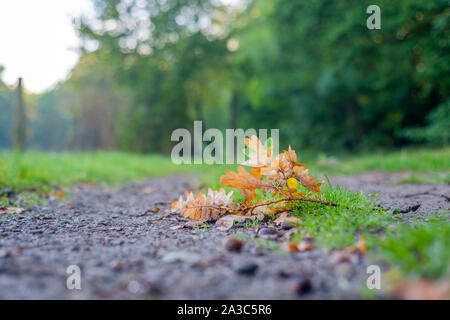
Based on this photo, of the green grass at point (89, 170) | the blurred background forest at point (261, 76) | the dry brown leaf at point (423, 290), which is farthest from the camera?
the blurred background forest at point (261, 76)

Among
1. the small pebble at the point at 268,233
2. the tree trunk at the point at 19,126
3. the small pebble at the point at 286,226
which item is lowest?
the small pebble at the point at 268,233

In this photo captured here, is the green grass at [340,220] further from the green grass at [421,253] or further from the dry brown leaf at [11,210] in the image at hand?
the dry brown leaf at [11,210]

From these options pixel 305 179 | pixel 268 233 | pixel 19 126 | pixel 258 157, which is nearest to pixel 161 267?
pixel 268 233

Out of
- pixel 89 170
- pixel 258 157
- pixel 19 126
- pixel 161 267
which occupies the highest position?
pixel 19 126

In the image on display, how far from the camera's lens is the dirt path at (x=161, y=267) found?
119cm

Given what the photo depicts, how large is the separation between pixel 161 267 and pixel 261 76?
17.4m

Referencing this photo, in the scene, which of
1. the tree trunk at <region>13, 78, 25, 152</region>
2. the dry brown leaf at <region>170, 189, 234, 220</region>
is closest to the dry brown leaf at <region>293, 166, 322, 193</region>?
the dry brown leaf at <region>170, 189, 234, 220</region>

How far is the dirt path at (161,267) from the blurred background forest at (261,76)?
6.75 metres

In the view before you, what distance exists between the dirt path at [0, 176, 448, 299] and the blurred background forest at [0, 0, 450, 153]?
22.1 feet

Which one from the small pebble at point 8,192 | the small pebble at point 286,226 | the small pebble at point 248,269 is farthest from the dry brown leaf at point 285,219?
the small pebble at point 8,192

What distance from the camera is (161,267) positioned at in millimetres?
1423

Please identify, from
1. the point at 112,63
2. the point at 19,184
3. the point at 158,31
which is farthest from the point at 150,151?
the point at 19,184

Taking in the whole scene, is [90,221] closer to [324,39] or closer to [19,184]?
[19,184]

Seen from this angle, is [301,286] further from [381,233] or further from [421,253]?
[381,233]
